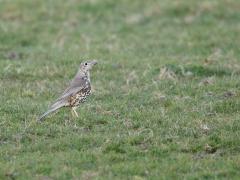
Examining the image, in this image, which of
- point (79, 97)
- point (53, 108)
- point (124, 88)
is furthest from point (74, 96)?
point (124, 88)

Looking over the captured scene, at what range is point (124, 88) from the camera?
14906 millimetres

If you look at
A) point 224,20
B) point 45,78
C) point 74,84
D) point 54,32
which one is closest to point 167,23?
point 224,20

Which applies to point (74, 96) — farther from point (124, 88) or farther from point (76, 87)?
point (124, 88)

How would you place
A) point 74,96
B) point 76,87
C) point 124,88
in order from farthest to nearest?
point 124,88
point 76,87
point 74,96

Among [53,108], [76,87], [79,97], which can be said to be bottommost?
[53,108]

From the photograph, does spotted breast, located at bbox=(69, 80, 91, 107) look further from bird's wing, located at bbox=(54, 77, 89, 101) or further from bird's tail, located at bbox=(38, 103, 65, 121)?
bird's tail, located at bbox=(38, 103, 65, 121)

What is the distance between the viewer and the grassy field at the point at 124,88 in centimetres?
1092

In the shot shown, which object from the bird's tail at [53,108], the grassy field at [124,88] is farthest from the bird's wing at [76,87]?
the grassy field at [124,88]

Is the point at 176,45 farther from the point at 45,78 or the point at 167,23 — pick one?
the point at 45,78

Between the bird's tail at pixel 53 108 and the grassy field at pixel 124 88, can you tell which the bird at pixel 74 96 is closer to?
the bird's tail at pixel 53 108

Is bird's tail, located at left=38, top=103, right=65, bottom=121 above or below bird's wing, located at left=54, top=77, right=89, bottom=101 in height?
below

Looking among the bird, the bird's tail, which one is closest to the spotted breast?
the bird

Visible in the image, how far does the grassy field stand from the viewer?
430 inches

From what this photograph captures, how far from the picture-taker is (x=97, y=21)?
2212cm
